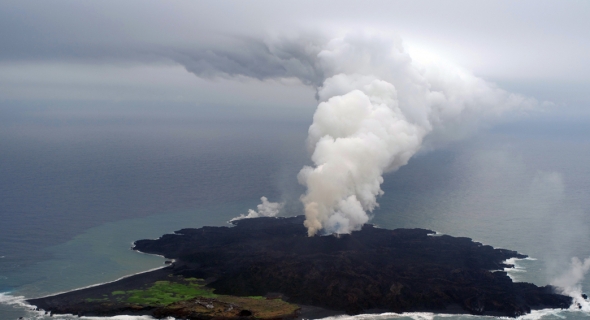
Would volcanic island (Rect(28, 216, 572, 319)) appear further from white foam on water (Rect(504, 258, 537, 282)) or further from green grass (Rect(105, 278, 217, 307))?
white foam on water (Rect(504, 258, 537, 282))

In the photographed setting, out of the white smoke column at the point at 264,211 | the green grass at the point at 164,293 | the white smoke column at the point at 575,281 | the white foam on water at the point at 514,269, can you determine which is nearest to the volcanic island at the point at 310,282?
the green grass at the point at 164,293

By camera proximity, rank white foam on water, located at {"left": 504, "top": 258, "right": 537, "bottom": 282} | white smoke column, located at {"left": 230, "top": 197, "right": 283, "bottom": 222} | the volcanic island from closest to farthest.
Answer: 1. the volcanic island
2. white foam on water, located at {"left": 504, "top": 258, "right": 537, "bottom": 282}
3. white smoke column, located at {"left": 230, "top": 197, "right": 283, "bottom": 222}

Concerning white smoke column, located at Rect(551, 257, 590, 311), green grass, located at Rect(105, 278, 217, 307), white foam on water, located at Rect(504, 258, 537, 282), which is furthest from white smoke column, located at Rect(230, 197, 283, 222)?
white smoke column, located at Rect(551, 257, 590, 311)

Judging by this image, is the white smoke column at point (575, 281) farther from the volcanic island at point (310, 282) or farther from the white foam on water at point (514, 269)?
the white foam on water at point (514, 269)

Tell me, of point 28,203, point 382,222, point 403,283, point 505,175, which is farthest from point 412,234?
point 505,175

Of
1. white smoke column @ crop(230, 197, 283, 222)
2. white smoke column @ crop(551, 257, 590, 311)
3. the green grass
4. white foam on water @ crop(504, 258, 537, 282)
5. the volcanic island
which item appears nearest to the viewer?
the volcanic island

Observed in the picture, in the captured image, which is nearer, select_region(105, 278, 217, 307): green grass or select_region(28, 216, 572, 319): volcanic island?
select_region(28, 216, 572, 319): volcanic island

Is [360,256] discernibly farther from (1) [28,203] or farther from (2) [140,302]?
(1) [28,203]
